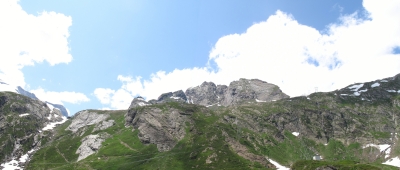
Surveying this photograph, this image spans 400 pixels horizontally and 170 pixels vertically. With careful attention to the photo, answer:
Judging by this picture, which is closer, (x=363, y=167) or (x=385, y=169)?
(x=363, y=167)

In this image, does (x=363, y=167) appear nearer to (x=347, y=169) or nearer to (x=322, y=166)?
(x=347, y=169)

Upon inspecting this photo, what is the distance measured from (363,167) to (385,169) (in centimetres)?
3869

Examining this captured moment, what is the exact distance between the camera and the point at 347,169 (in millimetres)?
179250

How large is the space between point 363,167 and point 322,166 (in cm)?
2567

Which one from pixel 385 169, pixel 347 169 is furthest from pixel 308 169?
pixel 385 169

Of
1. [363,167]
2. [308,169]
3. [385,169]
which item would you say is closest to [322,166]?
[308,169]

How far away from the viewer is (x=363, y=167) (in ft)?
577

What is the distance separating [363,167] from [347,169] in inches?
366

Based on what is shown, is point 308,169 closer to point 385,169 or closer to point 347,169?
point 347,169

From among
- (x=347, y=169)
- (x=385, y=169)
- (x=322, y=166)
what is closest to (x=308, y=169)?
(x=322, y=166)

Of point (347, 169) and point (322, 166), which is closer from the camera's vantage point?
point (347, 169)

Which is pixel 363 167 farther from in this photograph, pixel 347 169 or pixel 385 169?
pixel 385 169

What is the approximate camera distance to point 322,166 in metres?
193

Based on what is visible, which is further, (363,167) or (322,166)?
(322,166)
